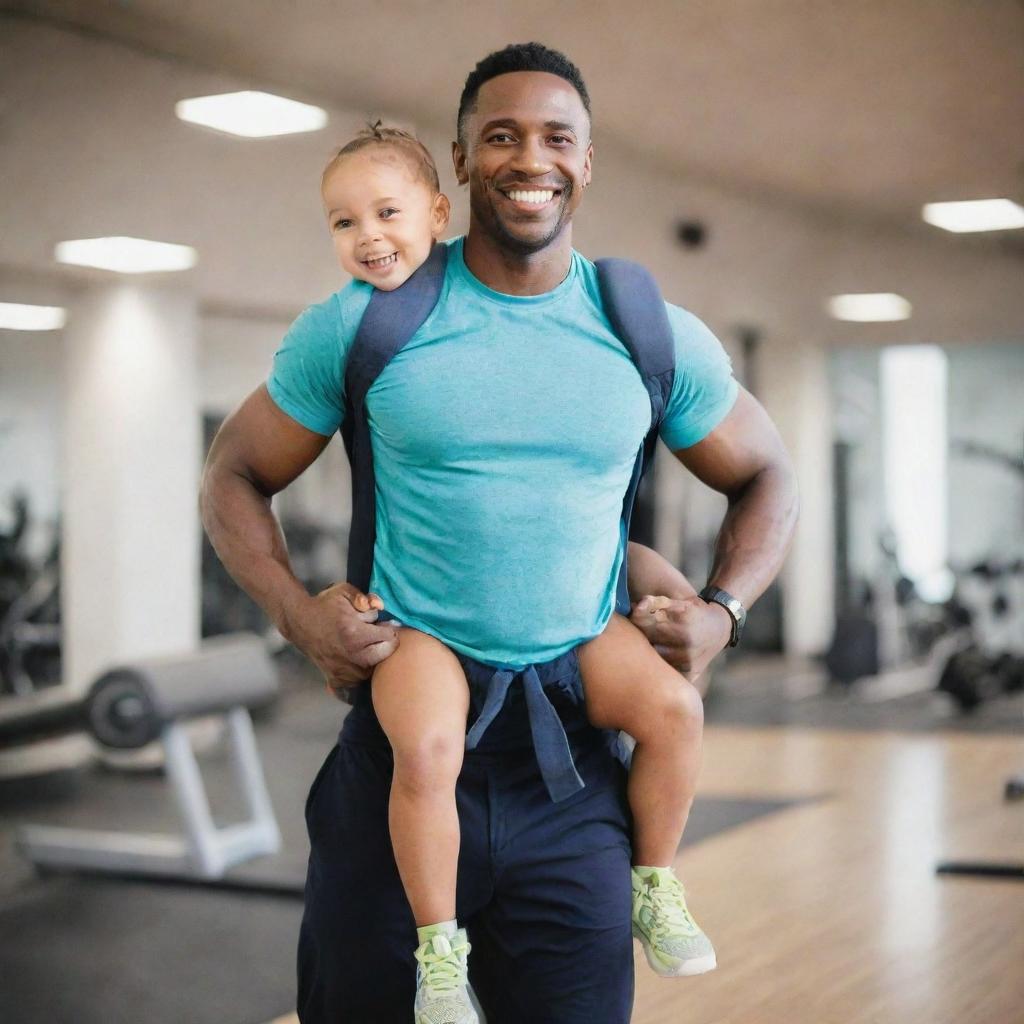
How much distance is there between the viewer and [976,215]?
336 inches

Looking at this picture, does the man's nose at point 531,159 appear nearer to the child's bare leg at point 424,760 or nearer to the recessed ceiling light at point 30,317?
the child's bare leg at point 424,760

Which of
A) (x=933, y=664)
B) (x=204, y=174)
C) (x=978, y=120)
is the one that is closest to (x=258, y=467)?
(x=204, y=174)

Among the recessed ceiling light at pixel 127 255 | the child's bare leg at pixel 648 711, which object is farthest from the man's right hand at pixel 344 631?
the recessed ceiling light at pixel 127 255

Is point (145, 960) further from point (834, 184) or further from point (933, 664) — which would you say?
point (933, 664)

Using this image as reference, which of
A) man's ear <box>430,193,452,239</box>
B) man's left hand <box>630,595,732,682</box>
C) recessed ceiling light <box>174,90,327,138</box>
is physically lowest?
man's left hand <box>630,595,732,682</box>

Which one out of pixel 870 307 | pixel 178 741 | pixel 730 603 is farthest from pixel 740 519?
pixel 870 307

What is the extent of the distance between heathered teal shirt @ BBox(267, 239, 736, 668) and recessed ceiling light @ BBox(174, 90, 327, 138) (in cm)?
444

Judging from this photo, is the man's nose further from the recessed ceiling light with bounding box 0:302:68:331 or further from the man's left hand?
the recessed ceiling light with bounding box 0:302:68:331

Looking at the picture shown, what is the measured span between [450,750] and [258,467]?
334mm

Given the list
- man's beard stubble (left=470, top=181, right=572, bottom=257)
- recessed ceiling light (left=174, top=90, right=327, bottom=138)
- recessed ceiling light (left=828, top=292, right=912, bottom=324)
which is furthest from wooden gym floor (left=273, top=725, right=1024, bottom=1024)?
recessed ceiling light (left=828, top=292, right=912, bottom=324)

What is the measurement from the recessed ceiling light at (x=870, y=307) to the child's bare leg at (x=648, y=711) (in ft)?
27.6

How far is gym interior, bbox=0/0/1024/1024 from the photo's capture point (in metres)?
3.65

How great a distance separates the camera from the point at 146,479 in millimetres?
6035

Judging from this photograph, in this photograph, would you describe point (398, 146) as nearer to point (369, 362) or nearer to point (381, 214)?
point (381, 214)
